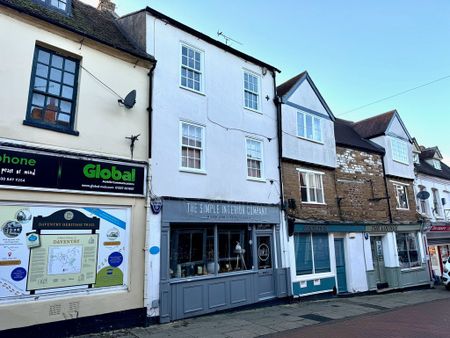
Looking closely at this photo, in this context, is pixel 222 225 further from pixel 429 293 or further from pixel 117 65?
pixel 429 293

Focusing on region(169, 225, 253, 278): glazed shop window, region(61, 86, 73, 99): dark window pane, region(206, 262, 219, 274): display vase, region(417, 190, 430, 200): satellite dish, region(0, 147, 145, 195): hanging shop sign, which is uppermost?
region(61, 86, 73, 99): dark window pane

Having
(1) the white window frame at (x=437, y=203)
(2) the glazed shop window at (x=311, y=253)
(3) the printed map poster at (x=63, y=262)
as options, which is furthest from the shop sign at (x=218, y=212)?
(1) the white window frame at (x=437, y=203)

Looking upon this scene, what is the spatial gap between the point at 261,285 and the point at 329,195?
589cm

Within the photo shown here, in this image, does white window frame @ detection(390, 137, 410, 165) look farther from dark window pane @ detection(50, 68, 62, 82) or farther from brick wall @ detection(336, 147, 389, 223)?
dark window pane @ detection(50, 68, 62, 82)

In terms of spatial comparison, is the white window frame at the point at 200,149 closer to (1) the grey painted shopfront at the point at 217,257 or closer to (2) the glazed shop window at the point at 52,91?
(1) the grey painted shopfront at the point at 217,257

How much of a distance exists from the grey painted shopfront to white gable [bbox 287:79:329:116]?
5333mm

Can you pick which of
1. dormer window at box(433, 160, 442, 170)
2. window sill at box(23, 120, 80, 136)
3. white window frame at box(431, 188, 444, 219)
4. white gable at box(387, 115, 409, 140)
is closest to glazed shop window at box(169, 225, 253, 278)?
window sill at box(23, 120, 80, 136)

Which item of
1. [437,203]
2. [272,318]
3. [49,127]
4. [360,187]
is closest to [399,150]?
[360,187]

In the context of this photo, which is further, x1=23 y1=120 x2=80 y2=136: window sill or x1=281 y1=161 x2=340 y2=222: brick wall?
x1=281 y1=161 x2=340 y2=222: brick wall

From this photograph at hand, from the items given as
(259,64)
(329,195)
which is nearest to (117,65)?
(259,64)

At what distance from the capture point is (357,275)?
15320 mm

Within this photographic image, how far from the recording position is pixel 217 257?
1095 cm

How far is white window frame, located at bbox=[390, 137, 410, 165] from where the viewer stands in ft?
65.8

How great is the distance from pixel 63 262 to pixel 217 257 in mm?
4855
